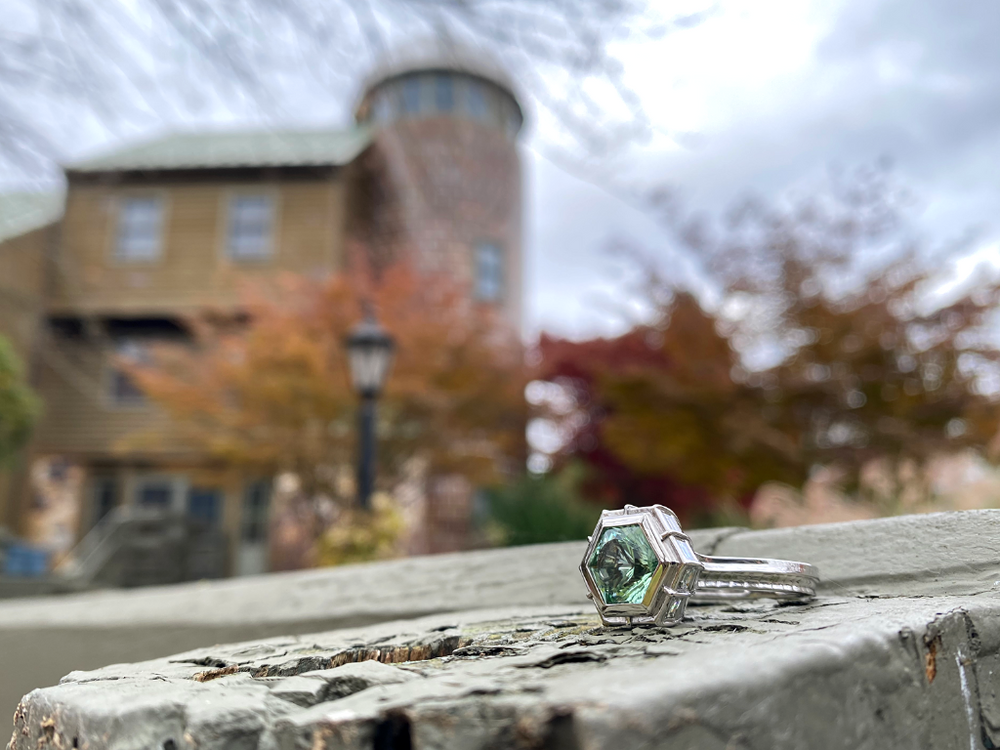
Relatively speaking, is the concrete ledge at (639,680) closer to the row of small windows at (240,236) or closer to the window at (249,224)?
the row of small windows at (240,236)

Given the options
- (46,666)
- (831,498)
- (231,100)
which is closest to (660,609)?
(46,666)

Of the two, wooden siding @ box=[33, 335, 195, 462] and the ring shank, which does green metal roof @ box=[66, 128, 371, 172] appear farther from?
the ring shank

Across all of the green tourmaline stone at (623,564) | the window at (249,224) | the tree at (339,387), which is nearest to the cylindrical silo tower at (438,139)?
the green tourmaline stone at (623,564)

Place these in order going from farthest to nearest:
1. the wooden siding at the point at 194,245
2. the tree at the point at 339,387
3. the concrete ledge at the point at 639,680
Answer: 1. the wooden siding at the point at 194,245
2. the tree at the point at 339,387
3. the concrete ledge at the point at 639,680

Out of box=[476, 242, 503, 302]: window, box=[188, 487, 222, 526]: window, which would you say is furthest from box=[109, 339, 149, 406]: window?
box=[476, 242, 503, 302]: window

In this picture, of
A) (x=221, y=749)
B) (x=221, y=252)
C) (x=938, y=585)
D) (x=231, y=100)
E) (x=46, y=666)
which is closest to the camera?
(x=221, y=749)

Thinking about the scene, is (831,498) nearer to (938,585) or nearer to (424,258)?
(938,585)
